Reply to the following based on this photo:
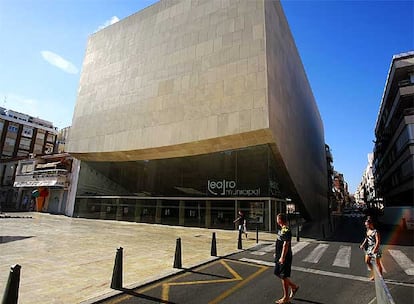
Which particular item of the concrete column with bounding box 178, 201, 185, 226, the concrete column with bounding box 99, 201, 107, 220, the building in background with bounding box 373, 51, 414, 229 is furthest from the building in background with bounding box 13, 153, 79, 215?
the building in background with bounding box 373, 51, 414, 229

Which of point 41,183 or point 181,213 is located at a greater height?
point 41,183

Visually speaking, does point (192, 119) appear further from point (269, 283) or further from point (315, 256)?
point (269, 283)

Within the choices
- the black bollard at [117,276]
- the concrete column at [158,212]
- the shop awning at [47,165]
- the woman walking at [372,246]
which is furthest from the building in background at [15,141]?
the woman walking at [372,246]

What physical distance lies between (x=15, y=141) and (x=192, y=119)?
5081cm

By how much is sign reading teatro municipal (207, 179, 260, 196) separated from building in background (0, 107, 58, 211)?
1467 inches

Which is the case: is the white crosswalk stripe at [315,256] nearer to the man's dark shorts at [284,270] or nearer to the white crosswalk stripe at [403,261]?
the white crosswalk stripe at [403,261]

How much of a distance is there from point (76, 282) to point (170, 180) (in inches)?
719

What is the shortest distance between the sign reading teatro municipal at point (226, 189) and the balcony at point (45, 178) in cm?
2157

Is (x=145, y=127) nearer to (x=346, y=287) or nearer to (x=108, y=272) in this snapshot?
(x=108, y=272)

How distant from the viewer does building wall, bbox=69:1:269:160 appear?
2008 cm

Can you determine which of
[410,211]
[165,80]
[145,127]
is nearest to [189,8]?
[165,80]

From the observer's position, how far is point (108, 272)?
23.6ft

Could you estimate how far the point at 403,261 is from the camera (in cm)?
941

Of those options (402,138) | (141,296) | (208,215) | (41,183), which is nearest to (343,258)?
(141,296)
